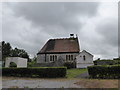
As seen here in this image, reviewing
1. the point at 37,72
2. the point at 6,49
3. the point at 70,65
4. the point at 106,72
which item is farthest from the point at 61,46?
the point at 6,49

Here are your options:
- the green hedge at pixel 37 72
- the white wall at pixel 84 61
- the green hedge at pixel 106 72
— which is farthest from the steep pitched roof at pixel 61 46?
the green hedge at pixel 106 72

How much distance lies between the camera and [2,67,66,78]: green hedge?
768 inches

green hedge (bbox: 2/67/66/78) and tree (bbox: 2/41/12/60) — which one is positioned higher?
tree (bbox: 2/41/12/60)

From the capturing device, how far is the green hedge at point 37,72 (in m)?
19.5

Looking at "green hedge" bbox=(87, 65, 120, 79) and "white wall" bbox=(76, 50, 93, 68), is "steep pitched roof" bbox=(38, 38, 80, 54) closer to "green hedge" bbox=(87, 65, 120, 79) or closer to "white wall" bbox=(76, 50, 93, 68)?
"white wall" bbox=(76, 50, 93, 68)

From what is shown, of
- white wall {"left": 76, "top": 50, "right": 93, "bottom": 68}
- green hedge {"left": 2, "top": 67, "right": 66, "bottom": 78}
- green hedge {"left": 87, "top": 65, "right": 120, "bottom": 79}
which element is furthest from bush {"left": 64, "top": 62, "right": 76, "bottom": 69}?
green hedge {"left": 87, "top": 65, "right": 120, "bottom": 79}

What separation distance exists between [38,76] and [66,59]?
1709cm

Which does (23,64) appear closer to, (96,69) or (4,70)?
(4,70)

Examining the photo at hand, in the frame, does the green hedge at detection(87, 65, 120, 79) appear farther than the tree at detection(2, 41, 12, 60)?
No

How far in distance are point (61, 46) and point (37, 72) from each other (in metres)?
18.8

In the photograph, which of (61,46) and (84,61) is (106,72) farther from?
A: (61,46)

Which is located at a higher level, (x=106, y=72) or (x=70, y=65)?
(x=106, y=72)

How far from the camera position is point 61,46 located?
38.2 metres

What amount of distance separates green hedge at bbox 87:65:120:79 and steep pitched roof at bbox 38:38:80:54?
698 inches
